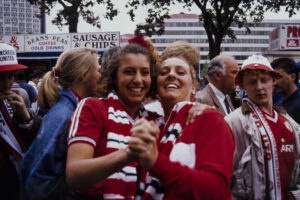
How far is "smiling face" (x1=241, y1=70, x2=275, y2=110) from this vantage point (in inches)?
126

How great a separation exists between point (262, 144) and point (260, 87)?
1.49ft

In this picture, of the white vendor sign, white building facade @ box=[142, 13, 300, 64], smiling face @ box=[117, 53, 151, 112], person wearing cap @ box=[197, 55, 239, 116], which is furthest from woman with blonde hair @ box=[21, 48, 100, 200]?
white building facade @ box=[142, 13, 300, 64]

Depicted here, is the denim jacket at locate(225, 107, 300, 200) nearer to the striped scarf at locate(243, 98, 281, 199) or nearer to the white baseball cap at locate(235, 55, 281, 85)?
the striped scarf at locate(243, 98, 281, 199)

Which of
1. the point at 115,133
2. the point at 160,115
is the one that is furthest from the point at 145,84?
the point at 115,133

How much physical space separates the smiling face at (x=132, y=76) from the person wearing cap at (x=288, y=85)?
3035 millimetres

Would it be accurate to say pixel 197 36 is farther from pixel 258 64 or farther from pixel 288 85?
pixel 258 64

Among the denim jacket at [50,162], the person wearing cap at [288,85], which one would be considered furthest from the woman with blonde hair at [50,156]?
the person wearing cap at [288,85]

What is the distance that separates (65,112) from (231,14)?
18250mm

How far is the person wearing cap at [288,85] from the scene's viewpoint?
4.98m

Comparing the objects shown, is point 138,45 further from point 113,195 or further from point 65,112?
point 113,195

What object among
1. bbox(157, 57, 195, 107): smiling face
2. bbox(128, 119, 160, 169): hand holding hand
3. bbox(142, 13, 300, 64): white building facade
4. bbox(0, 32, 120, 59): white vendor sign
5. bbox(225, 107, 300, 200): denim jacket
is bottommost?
bbox(225, 107, 300, 200): denim jacket

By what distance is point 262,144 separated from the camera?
2988 millimetres

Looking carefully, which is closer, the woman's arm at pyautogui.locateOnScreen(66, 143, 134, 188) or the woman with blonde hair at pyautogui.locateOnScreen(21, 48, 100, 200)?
the woman's arm at pyautogui.locateOnScreen(66, 143, 134, 188)

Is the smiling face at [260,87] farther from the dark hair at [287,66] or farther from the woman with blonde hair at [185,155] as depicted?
the dark hair at [287,66]
